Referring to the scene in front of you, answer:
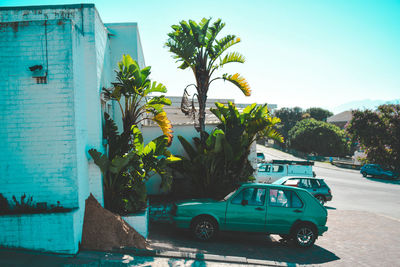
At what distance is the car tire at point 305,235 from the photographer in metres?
8.02

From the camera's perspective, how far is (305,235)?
8039 millimetres

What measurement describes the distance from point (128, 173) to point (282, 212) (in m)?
4.57

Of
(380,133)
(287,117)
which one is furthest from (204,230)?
(287,117)

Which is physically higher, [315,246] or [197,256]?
[197,256]

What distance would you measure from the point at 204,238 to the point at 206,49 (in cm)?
673

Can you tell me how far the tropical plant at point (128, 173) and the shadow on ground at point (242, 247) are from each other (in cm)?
125

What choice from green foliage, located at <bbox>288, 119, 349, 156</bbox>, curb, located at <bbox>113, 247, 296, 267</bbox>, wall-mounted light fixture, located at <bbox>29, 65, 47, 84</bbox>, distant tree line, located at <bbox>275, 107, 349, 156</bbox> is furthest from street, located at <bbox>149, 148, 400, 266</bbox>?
green foliage, located at <bbox>288, 119, 349, 156</bbox>

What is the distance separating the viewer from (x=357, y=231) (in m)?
10.0

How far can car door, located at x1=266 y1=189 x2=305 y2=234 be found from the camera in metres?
7.97

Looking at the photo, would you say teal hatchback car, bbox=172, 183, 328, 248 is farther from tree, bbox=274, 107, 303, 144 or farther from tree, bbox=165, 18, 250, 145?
tree, bbox=274, 107, 303, 144

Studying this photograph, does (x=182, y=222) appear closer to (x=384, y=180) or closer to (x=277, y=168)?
(x=277, y=168)

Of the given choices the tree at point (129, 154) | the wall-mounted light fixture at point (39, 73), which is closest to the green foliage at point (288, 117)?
the tree at point (129, 154)

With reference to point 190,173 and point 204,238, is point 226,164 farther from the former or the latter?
point 204,238

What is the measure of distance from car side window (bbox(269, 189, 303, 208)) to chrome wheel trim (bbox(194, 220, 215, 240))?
6.12 ft
